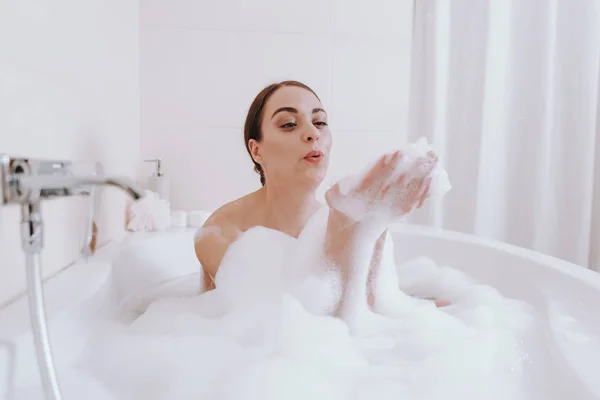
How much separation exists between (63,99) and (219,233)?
458 millimetres

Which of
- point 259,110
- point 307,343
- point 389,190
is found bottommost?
point 307,343

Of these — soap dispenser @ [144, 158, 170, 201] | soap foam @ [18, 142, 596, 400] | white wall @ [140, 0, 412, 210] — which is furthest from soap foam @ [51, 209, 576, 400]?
white wall @ [140, 0, 412, 210]

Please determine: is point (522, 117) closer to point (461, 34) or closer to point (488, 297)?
point (461, 34)

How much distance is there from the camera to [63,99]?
112cm

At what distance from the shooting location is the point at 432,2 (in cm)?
200

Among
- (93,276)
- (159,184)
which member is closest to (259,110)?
(93,276)

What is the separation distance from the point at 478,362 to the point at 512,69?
138cm

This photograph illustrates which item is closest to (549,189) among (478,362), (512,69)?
(512,69)

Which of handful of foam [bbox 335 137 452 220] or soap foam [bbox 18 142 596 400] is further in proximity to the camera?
handful of foam [bbox 335 137 452 220]

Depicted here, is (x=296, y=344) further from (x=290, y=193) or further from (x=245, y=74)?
(x=245, y=74)

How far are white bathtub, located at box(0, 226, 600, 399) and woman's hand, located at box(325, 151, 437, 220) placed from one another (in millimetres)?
314

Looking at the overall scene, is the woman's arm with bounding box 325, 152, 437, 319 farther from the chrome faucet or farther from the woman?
the chrome faucet

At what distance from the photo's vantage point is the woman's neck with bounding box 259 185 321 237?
1.32 meters

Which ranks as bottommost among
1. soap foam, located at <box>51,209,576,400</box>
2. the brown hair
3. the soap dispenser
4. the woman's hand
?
soap foam, located at <box>51,209,576,400</box>
